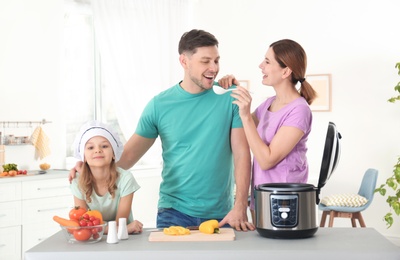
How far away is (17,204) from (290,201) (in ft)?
10.2

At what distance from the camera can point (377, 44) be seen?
6258 mm

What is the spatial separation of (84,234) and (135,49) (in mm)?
4469

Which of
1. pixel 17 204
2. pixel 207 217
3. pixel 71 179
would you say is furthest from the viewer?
pixel 17 204

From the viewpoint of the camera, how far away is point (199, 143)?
110 inches

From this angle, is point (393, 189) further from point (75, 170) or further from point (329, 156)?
point (75, 170)

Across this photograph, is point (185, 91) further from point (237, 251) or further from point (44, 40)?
point (44, 40)

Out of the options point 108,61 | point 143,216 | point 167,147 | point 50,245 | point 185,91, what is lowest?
point 143,216

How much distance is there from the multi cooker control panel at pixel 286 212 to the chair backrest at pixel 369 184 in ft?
12.4

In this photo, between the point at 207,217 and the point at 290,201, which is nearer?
the point at 290,201

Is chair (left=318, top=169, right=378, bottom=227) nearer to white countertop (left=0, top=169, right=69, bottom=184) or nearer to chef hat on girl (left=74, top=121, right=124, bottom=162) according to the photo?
white countertop (left=0, top=169, right=69, bottom=184)

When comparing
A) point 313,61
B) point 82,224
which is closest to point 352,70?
point 313,61

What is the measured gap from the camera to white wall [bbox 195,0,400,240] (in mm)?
6199

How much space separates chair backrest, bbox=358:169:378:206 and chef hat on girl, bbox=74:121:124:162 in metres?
3.68

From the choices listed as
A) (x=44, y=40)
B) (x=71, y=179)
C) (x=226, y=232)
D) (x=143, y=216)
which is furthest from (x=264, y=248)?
(x=143, y=216)
